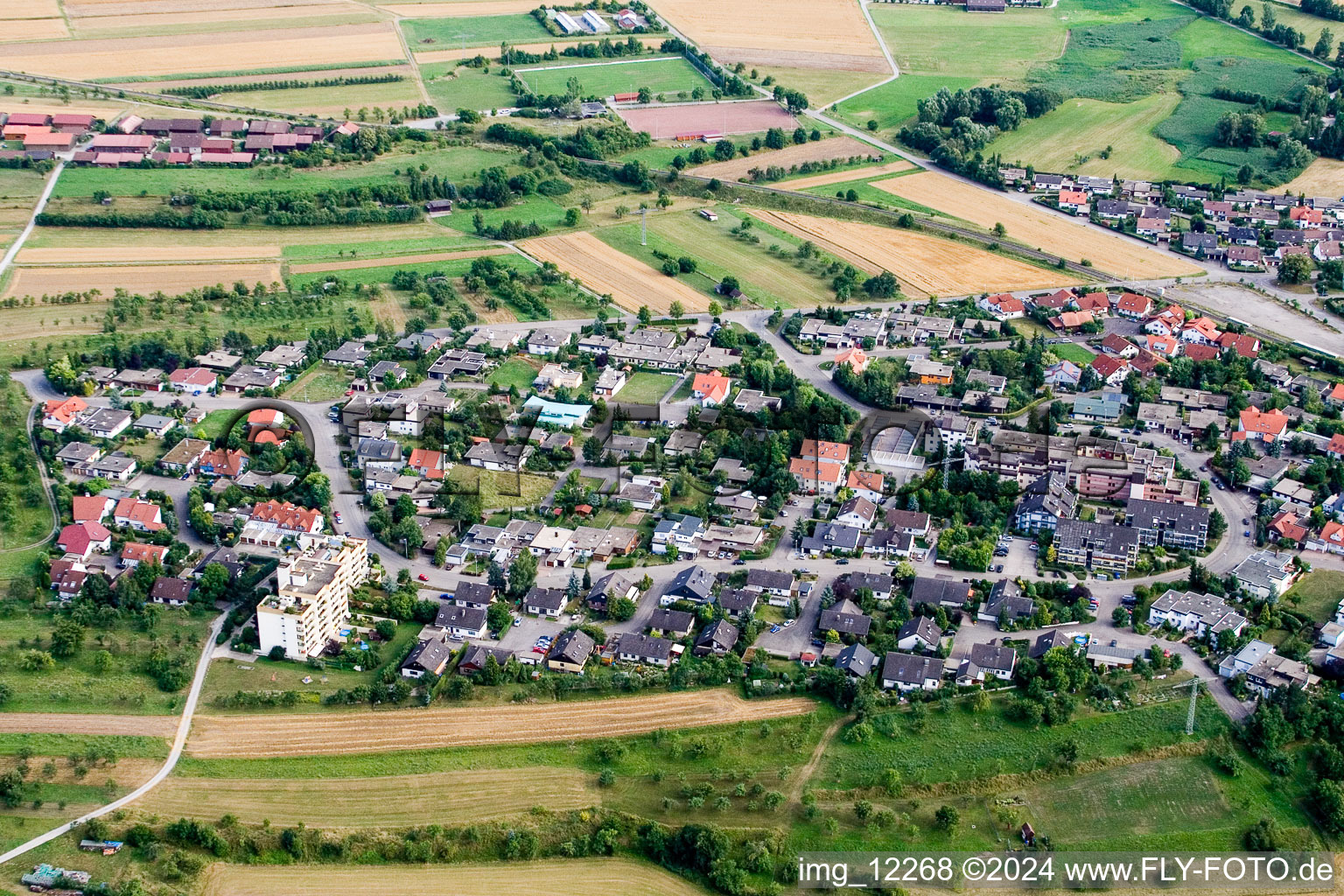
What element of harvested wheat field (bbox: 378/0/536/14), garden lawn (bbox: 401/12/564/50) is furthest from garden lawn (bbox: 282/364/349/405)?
harvested wheat field (bbox: 378/0/536/14)

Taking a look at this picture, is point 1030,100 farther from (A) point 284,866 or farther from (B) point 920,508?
(A) point 284,866

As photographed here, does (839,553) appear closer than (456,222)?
Yes

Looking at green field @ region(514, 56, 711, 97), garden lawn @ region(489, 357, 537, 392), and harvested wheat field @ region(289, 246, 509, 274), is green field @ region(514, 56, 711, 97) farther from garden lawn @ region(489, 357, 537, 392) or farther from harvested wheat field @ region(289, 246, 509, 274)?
garden lawn @ region(489, 357, 537, 392)

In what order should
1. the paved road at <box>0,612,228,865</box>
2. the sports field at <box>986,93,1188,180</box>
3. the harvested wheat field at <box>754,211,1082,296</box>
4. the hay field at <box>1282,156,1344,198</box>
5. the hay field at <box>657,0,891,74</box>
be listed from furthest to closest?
1. the hay field at <box>657,0,891,74</box>
2. the sports field at <box>986,93,1188,180</box>
3. the hay field at <box>1282,156,1344,198</box>
4. the harvested wheat field at <box>754,211,1082,296</box>
5. the paved road at <box>0,612,228,865</box>

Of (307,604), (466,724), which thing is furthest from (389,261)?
(466,724)

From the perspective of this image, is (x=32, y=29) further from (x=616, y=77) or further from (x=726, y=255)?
(x=726, y=255)

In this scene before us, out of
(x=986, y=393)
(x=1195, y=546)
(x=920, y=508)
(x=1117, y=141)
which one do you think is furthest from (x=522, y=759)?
(x=1117, y=141)

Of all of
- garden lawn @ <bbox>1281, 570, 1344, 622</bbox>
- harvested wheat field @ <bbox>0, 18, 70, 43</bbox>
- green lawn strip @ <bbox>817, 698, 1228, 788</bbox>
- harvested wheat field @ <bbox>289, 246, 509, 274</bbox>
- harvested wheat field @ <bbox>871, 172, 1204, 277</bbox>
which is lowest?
green lawn strip @ <bbox>817, 698, 1228, 788</bbox>
